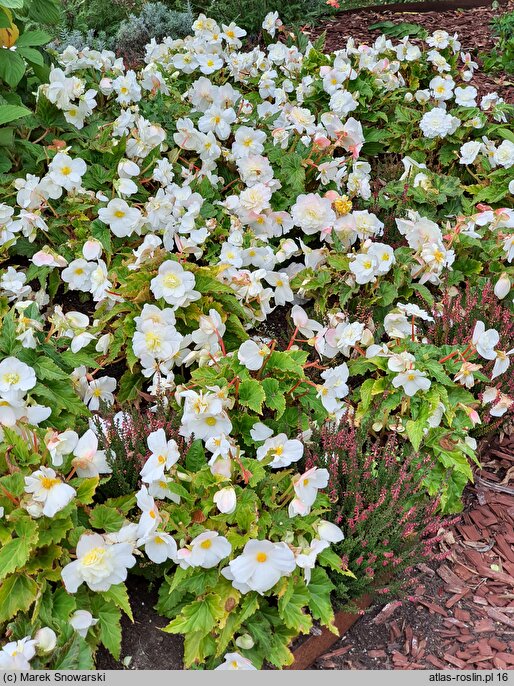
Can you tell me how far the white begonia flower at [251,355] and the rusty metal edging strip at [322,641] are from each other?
0.83 meters

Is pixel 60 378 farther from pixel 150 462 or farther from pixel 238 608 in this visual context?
pixel 238 608

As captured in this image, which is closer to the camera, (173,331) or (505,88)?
(173,331)

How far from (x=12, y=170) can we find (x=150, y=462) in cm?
191

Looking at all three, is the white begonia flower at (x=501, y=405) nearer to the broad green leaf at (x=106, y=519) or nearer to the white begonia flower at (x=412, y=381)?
the white begonia flower at (x=412, y=381)

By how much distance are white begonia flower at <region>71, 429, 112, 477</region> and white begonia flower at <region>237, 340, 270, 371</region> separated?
0.56 m

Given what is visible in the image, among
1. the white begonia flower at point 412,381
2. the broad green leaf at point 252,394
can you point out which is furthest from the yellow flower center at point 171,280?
the white begonia flower at point 412,381

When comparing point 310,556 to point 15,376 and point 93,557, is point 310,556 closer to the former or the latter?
point 93,557

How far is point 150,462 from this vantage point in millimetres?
2152

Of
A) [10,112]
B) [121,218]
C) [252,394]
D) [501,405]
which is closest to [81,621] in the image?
[252,394]

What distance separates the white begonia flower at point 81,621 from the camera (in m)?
1.97

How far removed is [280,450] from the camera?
227cm

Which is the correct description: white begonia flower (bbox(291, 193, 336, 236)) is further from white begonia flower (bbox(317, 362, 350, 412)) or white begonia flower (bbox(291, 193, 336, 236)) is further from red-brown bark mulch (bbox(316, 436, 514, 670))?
red-brown bark mulch (bbox(316, 436, 514, 670))

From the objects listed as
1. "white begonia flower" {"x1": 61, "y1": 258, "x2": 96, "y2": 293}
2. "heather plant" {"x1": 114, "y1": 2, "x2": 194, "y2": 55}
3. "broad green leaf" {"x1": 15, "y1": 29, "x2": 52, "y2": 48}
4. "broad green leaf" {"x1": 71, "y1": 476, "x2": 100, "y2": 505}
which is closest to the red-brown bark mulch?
"broad green leaf" {"x1": 71, "y1": 476, "x2": 100, "y2": 505}

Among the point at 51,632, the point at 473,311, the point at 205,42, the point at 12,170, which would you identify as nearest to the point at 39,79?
the point at 12,170
